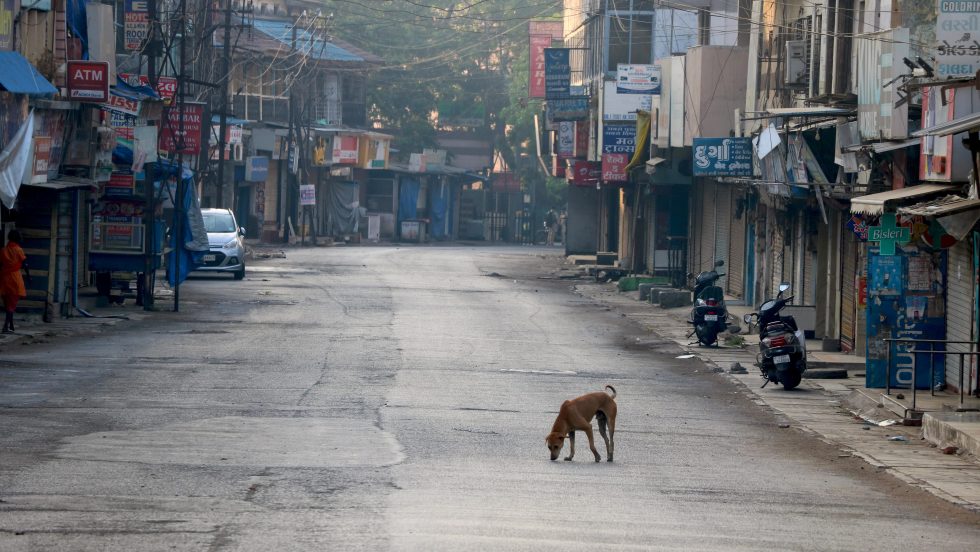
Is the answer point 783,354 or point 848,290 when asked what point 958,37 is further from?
point 848,290

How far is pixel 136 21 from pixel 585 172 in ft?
78.0

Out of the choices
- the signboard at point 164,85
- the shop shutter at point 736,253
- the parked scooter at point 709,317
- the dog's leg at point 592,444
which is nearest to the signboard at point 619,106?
the shop shutter at point 736,253

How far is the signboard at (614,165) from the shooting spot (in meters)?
42.7

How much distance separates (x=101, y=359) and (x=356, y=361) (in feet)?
11.8

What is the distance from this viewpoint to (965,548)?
31.0 ft

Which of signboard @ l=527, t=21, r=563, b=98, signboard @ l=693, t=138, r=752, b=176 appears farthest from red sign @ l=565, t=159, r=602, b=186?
signboard @ l=693, t=138, r=752, b=176

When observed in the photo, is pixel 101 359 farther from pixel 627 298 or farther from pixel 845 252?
pixel 627 298

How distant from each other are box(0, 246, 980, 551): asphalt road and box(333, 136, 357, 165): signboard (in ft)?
145

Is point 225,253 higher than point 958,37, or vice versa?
point 958,37

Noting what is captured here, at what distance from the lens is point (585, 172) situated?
51344 millimetres

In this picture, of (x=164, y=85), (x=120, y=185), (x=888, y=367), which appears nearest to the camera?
(x=888, y=367)

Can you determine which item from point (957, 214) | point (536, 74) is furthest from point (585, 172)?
point (957, 214)

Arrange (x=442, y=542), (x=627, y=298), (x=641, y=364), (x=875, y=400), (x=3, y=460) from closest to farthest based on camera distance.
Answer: (x=442, y=542), (x=3, y=460), (x=875, y=400), (x=641, y=364), (x=627, y=298)

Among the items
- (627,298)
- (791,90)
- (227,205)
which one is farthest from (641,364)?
(227,205)
